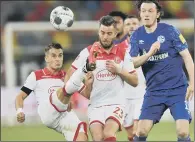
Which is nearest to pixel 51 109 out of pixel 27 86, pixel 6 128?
pixel 27 86

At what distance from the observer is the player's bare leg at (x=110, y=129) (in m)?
8.09

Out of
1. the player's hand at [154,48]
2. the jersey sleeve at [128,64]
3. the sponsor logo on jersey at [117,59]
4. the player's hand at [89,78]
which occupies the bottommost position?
the player's hand at [89,78]

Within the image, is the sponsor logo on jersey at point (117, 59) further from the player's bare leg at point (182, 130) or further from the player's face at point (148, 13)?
the player's bare leg at point (182, 130)

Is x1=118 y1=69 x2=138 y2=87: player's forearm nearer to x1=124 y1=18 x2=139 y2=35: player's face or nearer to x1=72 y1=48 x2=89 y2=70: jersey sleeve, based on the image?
x1=72 y1=48 x2=89 y2=70: jersey sleeve

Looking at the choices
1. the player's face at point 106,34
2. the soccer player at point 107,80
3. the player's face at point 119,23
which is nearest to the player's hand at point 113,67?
the soccer player at point 107,80

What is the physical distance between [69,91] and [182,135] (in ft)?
4.72

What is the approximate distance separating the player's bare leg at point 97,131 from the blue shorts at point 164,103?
0.61 meters

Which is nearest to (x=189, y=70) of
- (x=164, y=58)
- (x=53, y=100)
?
(x=164, y=58)

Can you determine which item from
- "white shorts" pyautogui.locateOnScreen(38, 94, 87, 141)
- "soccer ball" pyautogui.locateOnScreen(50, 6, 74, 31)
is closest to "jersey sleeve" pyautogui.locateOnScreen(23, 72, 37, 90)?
"white shorts" pyautogui.locateOnScreen(38, 94, 87, 141)

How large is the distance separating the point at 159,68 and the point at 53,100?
1.37m

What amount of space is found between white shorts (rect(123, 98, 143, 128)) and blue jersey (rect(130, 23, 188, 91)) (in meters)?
2.24

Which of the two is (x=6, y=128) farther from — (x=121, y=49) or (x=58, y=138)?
(x=121, y=49)

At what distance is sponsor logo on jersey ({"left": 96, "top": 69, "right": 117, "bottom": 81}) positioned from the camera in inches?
331

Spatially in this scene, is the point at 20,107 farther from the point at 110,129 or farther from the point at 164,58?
the point at 164,58
